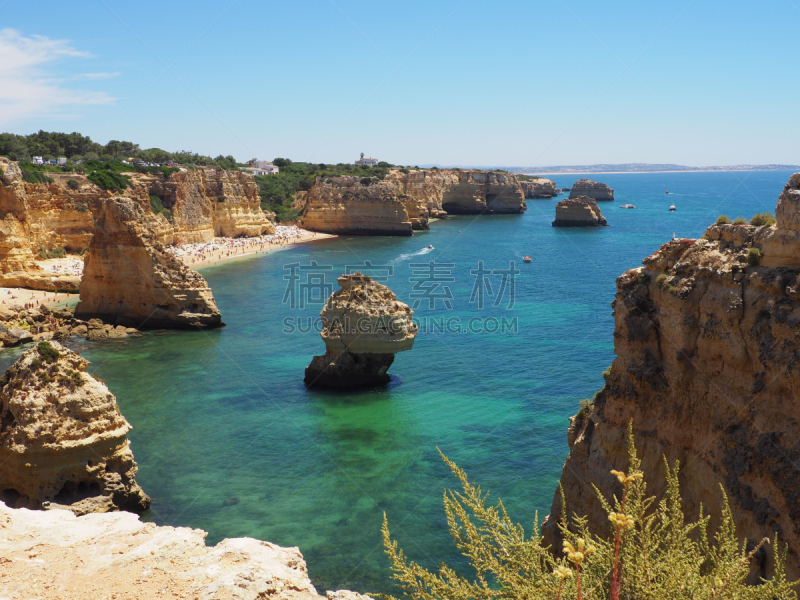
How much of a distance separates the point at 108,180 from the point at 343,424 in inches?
2020

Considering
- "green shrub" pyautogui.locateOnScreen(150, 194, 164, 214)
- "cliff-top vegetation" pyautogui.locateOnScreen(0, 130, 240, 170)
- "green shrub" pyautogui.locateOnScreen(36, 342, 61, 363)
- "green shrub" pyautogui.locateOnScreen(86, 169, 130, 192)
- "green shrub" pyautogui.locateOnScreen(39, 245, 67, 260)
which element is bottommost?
"green shrub" pyautogui.locateOnScreen(36, 342, 61, 363)

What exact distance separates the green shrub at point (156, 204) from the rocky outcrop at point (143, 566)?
6665 cm

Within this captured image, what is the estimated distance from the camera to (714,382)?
494 inches

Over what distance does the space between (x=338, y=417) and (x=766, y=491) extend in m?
19.9

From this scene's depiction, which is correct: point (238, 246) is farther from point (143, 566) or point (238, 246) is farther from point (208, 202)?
point (143, 566)

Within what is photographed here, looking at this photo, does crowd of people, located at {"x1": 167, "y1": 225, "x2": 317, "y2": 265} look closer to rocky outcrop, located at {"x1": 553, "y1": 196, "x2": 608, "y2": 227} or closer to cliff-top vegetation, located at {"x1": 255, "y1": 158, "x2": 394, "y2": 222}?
cliff-top vegetation, located at {"x1": 255, "y1": 158, "x2": 394, "y2": 222}

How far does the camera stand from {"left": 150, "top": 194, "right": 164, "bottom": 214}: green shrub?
238 ft

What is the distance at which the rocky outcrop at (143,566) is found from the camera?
28.5ft

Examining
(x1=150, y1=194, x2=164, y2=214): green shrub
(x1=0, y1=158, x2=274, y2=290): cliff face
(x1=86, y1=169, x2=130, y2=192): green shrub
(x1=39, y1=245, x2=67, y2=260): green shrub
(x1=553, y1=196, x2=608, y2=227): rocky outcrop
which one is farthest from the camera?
(x1=553, y1=196, x2=608, y2=227): rocky outcrop

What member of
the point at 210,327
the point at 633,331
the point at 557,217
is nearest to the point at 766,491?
the point at 633,331

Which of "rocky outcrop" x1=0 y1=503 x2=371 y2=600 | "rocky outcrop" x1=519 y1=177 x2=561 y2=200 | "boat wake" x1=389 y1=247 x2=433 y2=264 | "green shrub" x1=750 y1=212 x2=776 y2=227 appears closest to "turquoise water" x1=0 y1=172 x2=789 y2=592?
"rocky outcrop" x1=0 y1=503 x2=371 y2=600

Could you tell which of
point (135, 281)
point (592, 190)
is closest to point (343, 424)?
point (135, 281)

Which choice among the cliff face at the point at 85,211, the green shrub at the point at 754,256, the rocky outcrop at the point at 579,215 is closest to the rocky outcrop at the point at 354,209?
the cliff face at the point at 85,211

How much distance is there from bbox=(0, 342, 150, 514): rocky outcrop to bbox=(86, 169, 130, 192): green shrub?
51.7 m
